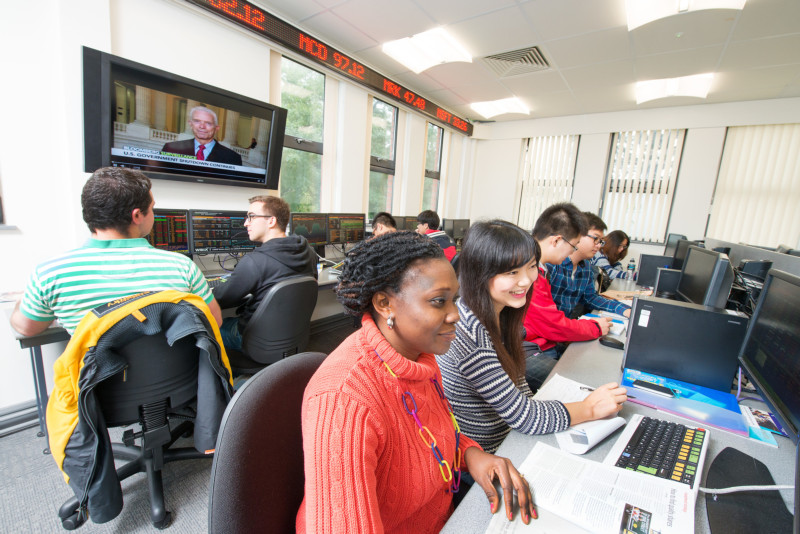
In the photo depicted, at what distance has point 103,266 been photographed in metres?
1.28

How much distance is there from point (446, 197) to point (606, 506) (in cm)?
560

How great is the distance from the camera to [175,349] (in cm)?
124

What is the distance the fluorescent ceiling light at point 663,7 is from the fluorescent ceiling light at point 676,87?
1.60 meters

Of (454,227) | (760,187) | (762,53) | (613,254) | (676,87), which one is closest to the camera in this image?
(762,53)

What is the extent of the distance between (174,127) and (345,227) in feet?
5.28

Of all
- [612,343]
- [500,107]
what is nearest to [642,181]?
[500,107]

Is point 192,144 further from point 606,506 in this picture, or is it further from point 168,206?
point 606,506

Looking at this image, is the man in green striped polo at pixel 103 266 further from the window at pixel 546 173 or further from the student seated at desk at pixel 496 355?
the window at pixel 546 173

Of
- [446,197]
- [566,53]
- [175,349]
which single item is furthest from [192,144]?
[446,197]

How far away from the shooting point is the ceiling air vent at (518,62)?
11.3 feet

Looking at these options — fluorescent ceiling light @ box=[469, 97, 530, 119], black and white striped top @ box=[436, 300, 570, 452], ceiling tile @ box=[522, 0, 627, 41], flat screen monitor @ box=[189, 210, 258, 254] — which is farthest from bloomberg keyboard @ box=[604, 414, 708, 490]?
fluorescent ceiling light @ box=[469, 97, 530, 119]

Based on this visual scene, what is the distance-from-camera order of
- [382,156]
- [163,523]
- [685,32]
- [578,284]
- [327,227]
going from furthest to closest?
1. [382,156]
2. [327,227]
3. [685,32]
4. [578,284]
5. [163,523]

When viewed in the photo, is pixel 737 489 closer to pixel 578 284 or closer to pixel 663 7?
pixel 578 284

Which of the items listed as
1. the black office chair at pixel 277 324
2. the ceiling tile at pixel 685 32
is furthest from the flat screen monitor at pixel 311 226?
the ceiling tile at pixel 685 32
